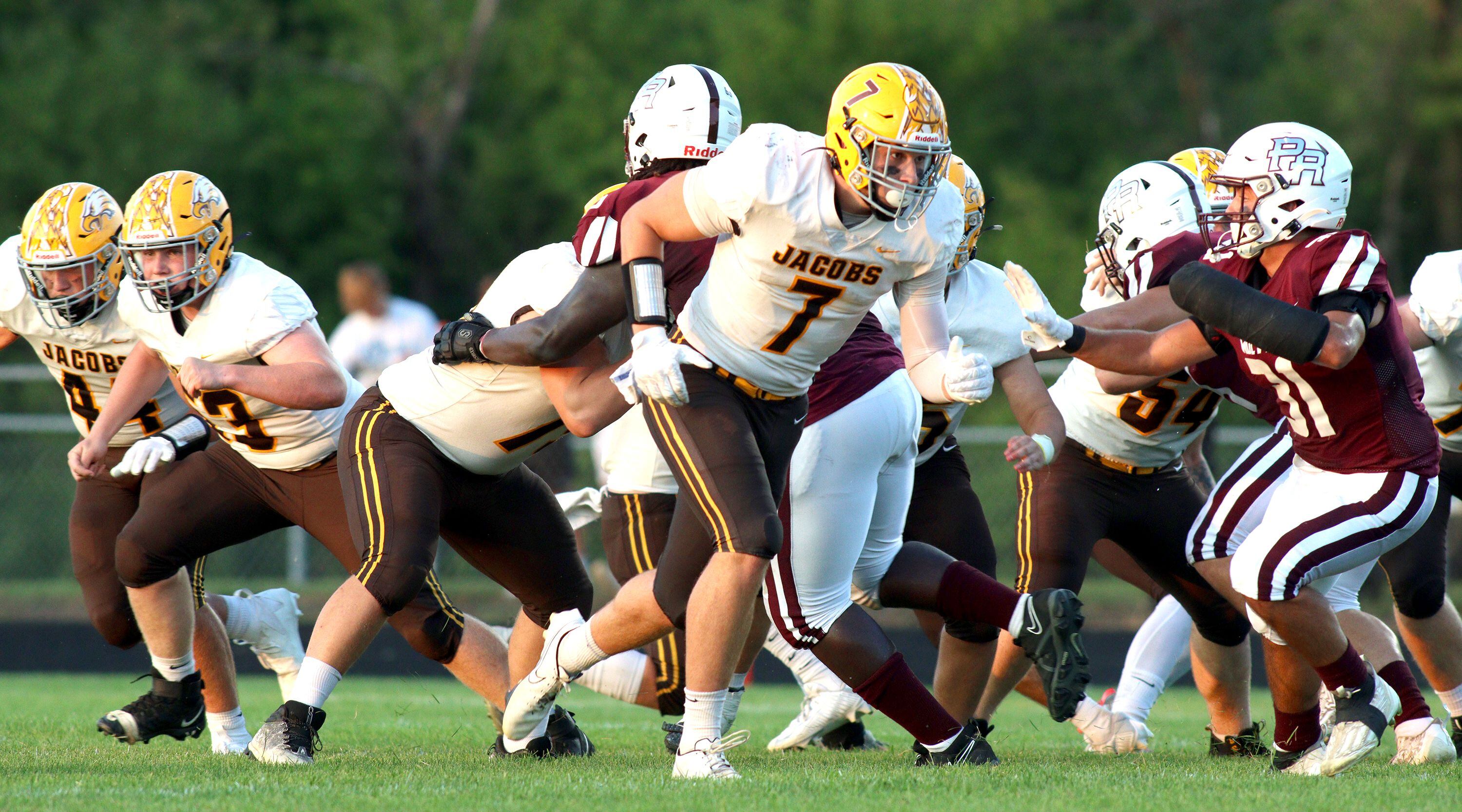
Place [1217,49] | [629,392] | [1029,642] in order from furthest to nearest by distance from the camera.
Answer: [1217,49] → [1029,642] → [629,392]

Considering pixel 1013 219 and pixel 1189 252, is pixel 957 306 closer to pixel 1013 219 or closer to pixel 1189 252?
pixel 1189 252

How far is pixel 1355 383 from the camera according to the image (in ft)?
14.7

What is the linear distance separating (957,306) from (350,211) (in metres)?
16.6

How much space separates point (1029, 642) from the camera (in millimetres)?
4535

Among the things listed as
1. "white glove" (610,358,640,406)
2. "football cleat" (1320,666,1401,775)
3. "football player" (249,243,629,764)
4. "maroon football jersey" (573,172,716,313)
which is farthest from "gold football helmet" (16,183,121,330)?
"football cleat" (1320,666,1401,775)

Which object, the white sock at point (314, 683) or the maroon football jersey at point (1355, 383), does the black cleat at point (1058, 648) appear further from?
the white sock at point (314, 683)

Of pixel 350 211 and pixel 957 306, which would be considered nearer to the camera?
pixel 957 306

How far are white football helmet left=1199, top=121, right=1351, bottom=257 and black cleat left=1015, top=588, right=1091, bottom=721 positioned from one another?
1147 millimetres

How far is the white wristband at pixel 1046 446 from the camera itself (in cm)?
457

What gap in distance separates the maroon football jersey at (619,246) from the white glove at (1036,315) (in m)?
0.89

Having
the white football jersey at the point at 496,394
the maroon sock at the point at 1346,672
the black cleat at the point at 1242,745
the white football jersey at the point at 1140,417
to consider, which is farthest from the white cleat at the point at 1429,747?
the white football jersey at the point at 496,394

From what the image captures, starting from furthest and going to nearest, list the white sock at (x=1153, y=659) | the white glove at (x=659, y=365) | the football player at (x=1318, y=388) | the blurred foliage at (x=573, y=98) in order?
the blurred foliage at (x=573, y=98) < the white sock at (x=1153, y=659) < the football player at (x=1318, y=388) < the white glove at (x=659, y=365)

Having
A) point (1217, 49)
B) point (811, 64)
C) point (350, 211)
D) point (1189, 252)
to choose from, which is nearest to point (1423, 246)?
point (1217, 49)

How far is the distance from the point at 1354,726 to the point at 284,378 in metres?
3.22
